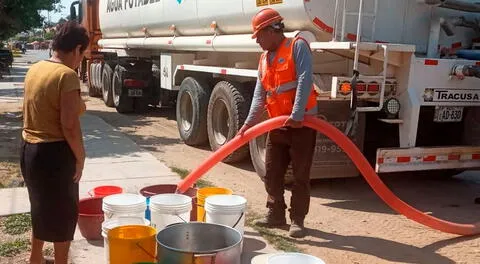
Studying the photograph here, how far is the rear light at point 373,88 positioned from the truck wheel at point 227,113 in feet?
6.83

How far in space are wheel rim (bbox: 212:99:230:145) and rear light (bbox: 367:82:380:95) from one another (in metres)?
2.85

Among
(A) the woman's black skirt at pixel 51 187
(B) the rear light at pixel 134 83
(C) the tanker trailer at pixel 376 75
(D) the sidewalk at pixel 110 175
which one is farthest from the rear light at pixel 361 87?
(B) the rear light at pixel 134 83

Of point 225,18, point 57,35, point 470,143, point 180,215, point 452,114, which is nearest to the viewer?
point 57,35

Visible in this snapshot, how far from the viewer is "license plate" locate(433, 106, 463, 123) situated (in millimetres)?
5441

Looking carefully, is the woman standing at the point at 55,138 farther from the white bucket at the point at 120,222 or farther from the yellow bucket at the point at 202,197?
the yellow bucket at the point at 202,197

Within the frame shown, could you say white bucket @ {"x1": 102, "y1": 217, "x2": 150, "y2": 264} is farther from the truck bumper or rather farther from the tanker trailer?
the truck bumper

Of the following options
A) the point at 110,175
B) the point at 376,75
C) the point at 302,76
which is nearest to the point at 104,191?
the point at 110,175

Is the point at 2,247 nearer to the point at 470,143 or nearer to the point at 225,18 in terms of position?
the point at 225,18

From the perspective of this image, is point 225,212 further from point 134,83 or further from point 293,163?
point 134,83

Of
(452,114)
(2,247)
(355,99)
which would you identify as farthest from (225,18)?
(2,247)

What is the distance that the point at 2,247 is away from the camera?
4.15 metres

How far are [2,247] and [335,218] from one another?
295cm

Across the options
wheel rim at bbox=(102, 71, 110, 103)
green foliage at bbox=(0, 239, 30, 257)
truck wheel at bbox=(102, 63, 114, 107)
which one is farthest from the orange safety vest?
wheel rim at bbox=(102, 71, 110, 103)

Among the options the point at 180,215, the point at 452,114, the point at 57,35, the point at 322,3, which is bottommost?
the point at 180,215
